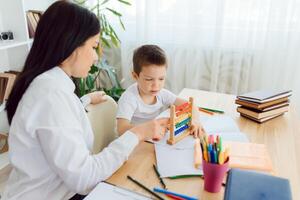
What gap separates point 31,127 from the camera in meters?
0.78

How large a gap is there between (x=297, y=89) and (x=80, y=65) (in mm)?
1920

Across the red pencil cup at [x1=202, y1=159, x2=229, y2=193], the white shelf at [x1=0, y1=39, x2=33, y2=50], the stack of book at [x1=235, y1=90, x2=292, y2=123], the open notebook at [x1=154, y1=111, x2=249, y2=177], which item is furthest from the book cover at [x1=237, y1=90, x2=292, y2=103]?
the white shelf at [x1=0, y1=39, x2=33, y2=50]

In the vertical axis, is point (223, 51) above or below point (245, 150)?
above

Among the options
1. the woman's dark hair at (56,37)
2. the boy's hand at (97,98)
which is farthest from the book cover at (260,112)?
the woman's dark hair at (56,37)

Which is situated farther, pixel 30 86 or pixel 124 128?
pixel 124 128

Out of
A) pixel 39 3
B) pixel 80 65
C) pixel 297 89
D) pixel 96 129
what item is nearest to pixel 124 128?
pixel 96 129

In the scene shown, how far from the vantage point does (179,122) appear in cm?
108

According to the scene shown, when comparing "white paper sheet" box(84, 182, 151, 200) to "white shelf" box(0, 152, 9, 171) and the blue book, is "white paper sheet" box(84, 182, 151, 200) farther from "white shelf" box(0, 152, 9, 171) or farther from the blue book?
"white shelf" box(0, 152, 9, 171)

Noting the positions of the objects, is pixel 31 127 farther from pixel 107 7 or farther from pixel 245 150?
pixel 107 7

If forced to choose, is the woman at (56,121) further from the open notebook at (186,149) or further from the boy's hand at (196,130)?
the boy's hand at (196,130)

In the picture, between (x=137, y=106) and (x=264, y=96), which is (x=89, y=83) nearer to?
(x=137, y=106)

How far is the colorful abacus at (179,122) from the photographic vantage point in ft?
3.39

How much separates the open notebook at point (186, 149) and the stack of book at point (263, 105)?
0.33 ft

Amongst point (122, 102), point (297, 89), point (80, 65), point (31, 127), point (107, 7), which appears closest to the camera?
point (31, 127)
